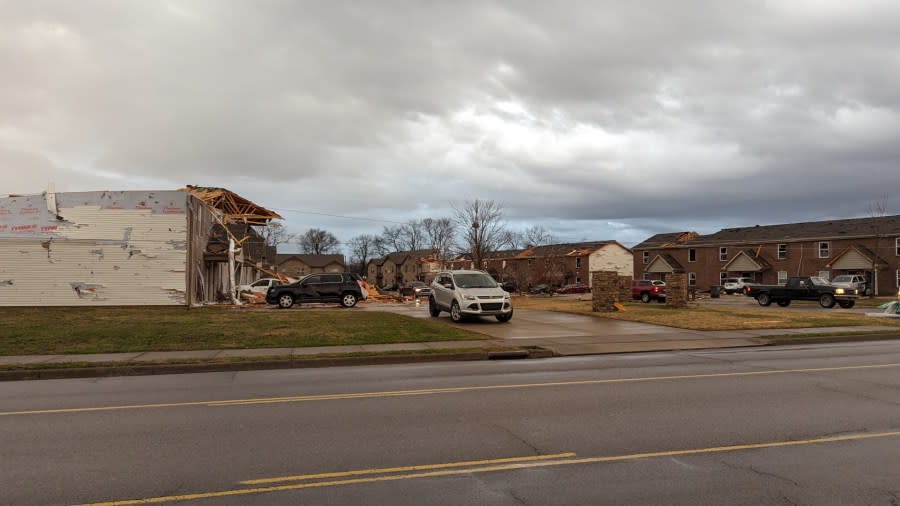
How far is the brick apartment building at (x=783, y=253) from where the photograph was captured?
54.1m

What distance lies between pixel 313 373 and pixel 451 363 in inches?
114

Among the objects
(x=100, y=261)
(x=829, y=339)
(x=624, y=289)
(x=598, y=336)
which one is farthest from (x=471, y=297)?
(x=624, y=289)

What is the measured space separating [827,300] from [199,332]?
101ft

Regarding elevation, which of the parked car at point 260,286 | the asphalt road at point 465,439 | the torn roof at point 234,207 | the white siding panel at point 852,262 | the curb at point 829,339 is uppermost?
the torn roof at point 234,207

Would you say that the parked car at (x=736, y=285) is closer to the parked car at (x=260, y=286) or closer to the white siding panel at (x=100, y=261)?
the parked car at (x=260, y=286)

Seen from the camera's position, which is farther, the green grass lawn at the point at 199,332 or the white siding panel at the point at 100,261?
the white siding panel at the point at 100,261

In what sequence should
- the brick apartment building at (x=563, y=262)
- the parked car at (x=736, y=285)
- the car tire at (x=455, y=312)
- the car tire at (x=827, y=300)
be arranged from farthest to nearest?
the brick apartment building at (x=563, y=262) → the parked car at (x=736, y=285) → the car tire at (x=827, y=300) → the car tire at (x=455, y=312)

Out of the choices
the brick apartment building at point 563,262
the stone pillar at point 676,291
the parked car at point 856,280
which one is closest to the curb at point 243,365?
the stone pillar at point 676,291

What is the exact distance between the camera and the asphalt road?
4570 mm

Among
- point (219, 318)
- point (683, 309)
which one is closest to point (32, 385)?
point (219, 318)

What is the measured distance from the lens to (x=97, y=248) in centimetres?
2716

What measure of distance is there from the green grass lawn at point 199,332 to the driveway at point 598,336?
1560mm

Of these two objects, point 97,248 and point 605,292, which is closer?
point 605,292

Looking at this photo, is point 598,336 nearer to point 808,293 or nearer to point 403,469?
point 403,469
